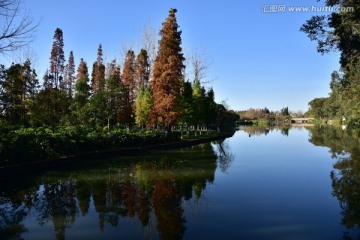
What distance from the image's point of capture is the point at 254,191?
388 inches

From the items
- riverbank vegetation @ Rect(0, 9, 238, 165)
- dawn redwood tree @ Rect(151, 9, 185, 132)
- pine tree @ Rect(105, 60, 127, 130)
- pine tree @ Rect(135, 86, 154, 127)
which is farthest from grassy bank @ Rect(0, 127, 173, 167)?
pine tree @ Rect(135, 86, 154, 127)

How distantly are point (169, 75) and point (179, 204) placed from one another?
2011 centimetres

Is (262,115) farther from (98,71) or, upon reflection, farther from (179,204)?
(179,204)

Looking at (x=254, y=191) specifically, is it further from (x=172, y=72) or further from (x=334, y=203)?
(x=172, y=72)

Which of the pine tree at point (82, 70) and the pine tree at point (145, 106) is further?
the pine tree at point (82, 70)

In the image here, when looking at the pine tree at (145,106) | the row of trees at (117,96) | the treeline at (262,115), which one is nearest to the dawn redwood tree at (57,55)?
the row of trees at (117,96)

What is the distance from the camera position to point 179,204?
8.07m

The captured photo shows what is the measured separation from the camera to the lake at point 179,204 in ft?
20.2

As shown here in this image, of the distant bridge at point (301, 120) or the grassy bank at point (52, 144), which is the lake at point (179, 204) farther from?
the distant bridge at point (301, 120)

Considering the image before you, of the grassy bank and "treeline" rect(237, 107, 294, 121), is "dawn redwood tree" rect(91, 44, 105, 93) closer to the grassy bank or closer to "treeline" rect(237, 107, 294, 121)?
the grassy bank

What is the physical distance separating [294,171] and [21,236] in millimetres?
11311

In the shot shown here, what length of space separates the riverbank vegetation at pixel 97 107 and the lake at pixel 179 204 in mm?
2533

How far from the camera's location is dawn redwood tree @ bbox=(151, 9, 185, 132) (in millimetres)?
27047

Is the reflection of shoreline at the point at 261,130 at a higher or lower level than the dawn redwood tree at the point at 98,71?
lower
